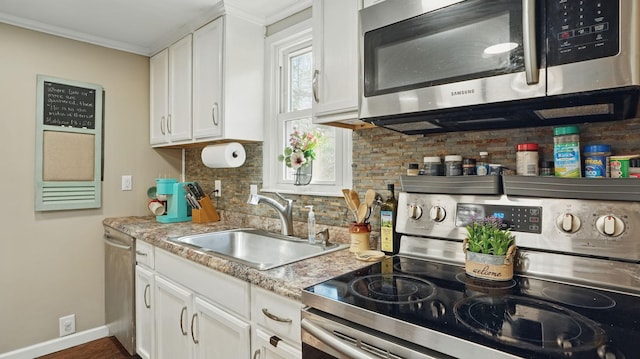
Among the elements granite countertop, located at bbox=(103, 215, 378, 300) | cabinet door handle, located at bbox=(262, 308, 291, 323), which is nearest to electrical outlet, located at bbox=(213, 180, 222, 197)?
granite countertop, located at bbox=(103, 215, 378, 300)

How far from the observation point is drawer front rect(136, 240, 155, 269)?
1.99 meters

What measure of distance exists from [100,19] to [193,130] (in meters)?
0.92

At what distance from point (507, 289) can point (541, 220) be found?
0.89 feet

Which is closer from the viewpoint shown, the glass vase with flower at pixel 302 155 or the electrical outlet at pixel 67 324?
the glass vase with flower at pixel 302 155

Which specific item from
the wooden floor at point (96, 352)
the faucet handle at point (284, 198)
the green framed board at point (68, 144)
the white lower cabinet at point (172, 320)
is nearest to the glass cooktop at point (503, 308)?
the faucet handle at point (284, 198)

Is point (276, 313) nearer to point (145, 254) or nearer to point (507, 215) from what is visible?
point (507, 215)

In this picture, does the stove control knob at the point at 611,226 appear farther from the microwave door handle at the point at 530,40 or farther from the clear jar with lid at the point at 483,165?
the microwave door handle at the point at 530,40

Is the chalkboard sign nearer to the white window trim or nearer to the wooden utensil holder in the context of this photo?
the wooden utensil holder

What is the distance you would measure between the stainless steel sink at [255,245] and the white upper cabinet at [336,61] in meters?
0.65

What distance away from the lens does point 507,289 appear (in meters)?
1.02

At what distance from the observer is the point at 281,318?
3.79ft

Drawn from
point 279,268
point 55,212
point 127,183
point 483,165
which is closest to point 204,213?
point 127,183

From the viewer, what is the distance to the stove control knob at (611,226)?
3.24 ft

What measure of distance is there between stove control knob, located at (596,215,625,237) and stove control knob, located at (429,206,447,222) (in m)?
0.47
